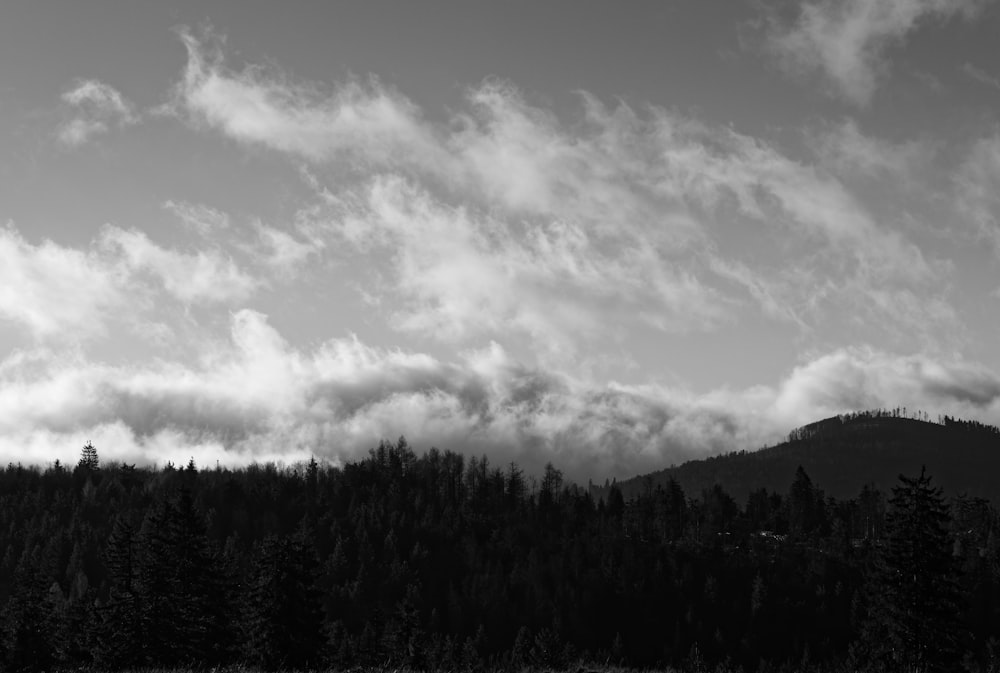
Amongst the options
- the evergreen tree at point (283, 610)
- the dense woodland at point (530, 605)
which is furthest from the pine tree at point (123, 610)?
the evergreen tree at point (283, 610)

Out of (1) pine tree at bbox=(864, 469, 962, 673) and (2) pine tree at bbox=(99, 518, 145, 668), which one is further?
(2) pine tree at bbox=(99, 518, 145, 668)

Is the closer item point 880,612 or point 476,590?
point 880,612

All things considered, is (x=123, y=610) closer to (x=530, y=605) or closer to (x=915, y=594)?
(x=915, y=594)

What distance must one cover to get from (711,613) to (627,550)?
25.6 m

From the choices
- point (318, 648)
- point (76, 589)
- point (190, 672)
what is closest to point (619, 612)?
point (76, 589)

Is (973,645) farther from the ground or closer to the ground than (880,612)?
A: closer to the ground

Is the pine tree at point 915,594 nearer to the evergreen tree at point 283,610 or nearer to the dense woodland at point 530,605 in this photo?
the dense woodland at point 530,605

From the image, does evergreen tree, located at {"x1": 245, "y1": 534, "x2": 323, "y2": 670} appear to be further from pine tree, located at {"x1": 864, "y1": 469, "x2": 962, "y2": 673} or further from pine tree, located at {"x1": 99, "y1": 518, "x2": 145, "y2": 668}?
pine tree, located at {"x1": 864, "y1": 469, "x2": 962, "y2": 673}

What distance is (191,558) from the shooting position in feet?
183

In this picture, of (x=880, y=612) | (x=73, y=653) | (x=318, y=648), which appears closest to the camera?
(x=880, y=612)

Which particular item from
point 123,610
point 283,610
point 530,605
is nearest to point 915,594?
point 283,610

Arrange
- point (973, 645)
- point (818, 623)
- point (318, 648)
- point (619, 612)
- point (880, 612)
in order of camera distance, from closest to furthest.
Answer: point (880, 612) < point (318, 648) < point (973, 645) < point (818, 623) < point (619, 612)

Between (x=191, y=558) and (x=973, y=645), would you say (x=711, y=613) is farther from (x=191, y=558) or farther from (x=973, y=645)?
(x=191, y=558)

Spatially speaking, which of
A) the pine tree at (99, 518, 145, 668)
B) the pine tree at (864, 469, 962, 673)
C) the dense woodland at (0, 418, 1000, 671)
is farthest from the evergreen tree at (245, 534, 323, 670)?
the pine tree at (864, 469, 962, 673)
